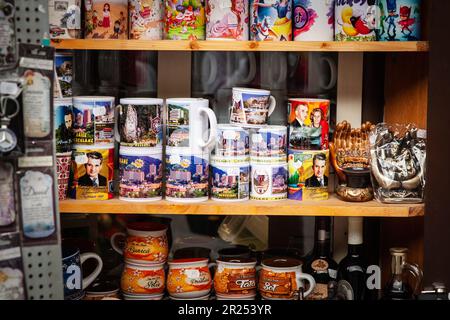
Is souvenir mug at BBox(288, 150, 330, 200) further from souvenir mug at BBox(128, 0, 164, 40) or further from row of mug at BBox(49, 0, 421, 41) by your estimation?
souvenir mug at BBox(128, 0, 164, 40)

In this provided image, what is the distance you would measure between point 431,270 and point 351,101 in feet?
2.23

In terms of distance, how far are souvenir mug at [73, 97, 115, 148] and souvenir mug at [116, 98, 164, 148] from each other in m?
0.05

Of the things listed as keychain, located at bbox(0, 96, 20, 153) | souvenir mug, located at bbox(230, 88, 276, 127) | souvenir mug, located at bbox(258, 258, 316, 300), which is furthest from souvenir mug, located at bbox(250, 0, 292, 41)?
keychain, located at bbox(0, 96, 20, 153)

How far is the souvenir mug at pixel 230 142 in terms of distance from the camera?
203 centimetres

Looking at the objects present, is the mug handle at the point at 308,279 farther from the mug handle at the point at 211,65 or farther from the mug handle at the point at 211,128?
the mug handle at the point at 211,65

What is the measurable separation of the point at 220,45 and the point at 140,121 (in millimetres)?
309

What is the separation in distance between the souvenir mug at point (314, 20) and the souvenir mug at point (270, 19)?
0.13 ft

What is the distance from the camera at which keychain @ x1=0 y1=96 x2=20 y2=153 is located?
4.86ft

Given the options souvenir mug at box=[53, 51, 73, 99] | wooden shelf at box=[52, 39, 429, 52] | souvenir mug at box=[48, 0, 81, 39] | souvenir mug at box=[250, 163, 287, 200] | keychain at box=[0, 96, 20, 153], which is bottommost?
souvenir mug at box=[250, 163, 287, 200]

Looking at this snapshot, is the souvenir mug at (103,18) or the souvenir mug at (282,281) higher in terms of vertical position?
the souvenir mug at (103,18)

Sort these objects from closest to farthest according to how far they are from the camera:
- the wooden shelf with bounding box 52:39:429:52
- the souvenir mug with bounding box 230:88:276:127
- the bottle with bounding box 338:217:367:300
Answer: the wooden shelf with bounding box 52:39:429:52
the souvenir mug with bounding box 230:88:276:127
the bottle with bounding box 338:217:367:300

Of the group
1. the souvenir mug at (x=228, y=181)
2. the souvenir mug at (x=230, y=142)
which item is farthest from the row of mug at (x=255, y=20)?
the souvenir mug at (x=228, y=181)

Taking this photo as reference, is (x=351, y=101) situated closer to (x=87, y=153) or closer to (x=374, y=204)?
(x=374, y=204)

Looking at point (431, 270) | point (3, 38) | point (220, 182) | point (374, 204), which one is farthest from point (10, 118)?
point (431, 270)
